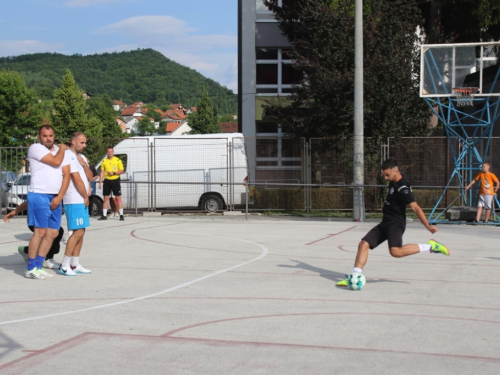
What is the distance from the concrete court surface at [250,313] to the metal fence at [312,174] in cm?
1016

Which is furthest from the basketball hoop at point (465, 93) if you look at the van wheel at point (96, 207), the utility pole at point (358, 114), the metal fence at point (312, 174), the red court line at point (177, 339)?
the red court line at point (177, 339)

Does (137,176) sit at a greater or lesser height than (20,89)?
lesser

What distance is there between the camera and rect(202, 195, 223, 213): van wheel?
75.6 feet

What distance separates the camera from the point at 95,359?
5.32 meters

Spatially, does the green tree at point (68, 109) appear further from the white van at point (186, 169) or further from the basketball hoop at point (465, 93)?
the basketball hoop at point (465, 93)

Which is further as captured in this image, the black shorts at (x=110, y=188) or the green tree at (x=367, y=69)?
the green tree at (x=367, y=69)

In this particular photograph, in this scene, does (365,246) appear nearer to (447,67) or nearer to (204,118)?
(447,67)

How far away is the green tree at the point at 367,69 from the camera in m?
23.2

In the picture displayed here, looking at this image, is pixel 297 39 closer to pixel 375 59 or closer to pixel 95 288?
pixel 375 59

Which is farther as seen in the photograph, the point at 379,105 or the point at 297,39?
the point at 297,39

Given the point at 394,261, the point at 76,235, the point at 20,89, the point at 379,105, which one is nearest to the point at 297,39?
the point at 379,105

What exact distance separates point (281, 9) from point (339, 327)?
22.9 meters

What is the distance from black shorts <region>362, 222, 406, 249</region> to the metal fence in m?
13.9

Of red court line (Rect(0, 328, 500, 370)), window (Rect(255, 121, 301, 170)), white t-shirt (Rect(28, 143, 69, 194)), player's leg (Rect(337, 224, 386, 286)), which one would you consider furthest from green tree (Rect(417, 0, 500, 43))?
red court line (Rect(0, 328, 500, 370))
